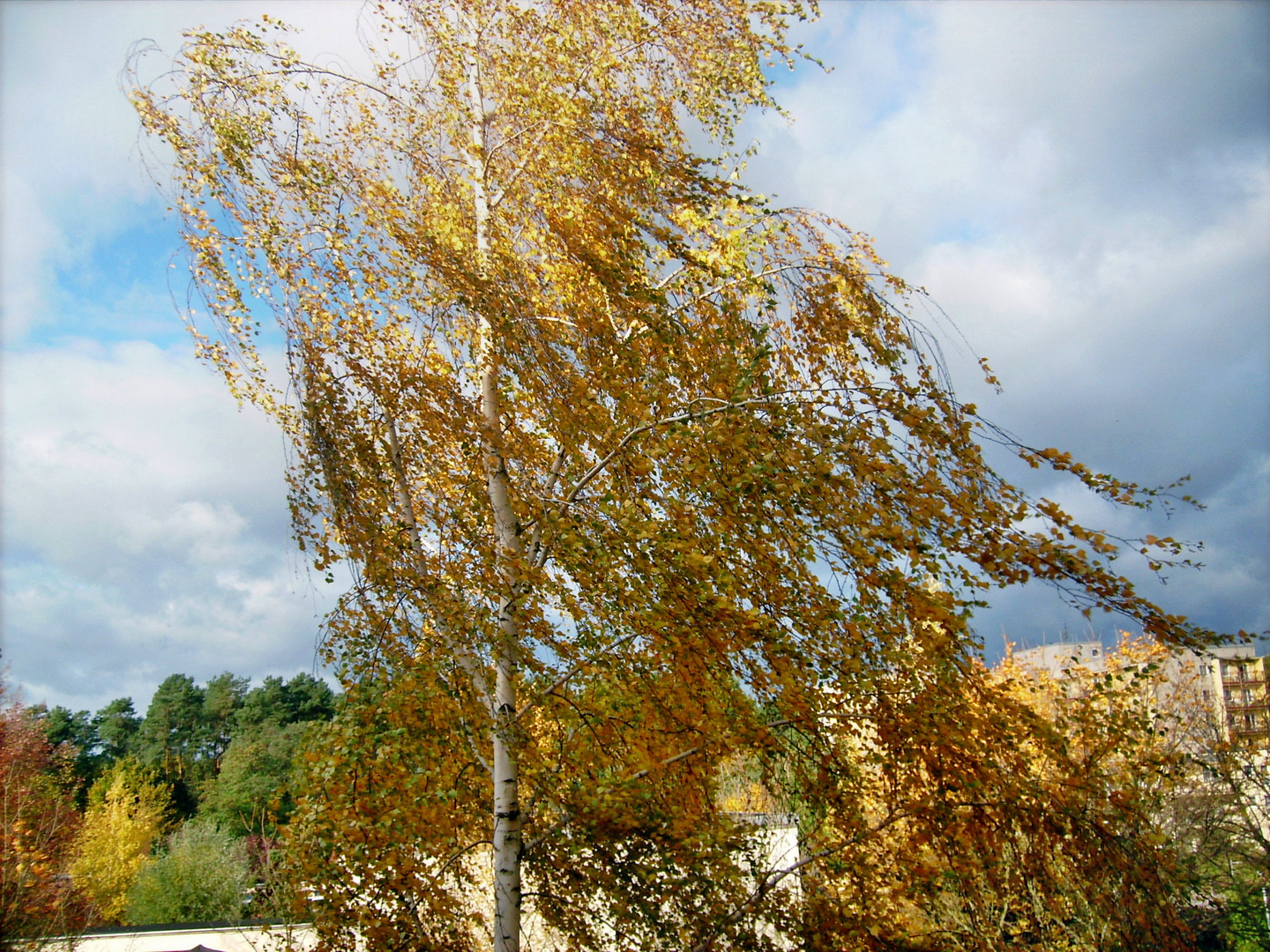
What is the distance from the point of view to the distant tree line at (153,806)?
463 inches

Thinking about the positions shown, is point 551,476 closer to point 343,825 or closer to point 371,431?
point 371,431

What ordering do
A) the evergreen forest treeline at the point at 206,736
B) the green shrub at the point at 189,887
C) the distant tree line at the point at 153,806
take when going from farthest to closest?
1. the evergreen forest treeline at the point at 206,736
2. the green shrub at the point at 189,887
3. the distant tree line at the point at 153,806

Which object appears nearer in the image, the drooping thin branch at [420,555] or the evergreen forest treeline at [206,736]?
the drooping thin branch at [420,555]

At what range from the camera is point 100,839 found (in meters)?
21.4

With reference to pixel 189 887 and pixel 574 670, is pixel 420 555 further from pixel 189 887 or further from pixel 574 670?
pixel 189 887

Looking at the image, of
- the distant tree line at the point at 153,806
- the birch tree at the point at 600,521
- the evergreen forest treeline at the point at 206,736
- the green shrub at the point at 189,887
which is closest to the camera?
the birch tree at the point at 600,521

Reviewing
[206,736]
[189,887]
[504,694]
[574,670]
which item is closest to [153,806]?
[189,887]

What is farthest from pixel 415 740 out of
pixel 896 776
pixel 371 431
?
pixel 896 776

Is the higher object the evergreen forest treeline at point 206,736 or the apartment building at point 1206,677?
the evergreen forest treeline at point 206,736

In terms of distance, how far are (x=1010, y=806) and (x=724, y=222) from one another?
2.71 meters

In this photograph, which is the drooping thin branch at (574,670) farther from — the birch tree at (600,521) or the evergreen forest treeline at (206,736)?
the evergreen forest treeline at (206,736)

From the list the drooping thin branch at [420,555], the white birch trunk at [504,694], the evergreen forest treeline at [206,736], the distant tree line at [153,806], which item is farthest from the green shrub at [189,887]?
the drooping thin branch at [420,555]

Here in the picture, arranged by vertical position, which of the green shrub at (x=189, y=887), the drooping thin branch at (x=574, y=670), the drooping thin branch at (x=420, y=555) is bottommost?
the green shrub at (x=189, y=887)

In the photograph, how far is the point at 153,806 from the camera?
26.3 meters
